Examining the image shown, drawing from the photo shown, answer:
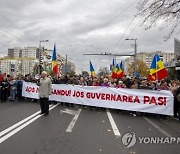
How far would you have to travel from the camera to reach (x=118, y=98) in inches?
527

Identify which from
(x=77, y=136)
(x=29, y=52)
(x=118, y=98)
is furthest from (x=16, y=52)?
(x=77, y=136)

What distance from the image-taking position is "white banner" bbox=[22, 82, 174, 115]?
11969 mm

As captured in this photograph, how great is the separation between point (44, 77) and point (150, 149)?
666cm

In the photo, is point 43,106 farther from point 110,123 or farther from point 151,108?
point 151,108

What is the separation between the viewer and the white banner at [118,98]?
471 inches

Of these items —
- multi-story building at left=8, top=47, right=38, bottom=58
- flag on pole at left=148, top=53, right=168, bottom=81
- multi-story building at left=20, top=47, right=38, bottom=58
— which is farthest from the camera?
multi-story building at left=8, top=47, right=38, bottom=58

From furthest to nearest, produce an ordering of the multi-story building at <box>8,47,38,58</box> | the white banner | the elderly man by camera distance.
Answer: the multi-story building at <box>8,47,38,58</box> → the white banner → the elderly man

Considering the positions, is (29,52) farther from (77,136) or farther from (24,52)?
(77,136)

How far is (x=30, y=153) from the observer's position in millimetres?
5816

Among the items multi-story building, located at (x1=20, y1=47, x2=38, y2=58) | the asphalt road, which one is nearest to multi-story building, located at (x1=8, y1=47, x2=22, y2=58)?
multi-story building, located at (x1=20, y1=47, x2=38, y2=58)

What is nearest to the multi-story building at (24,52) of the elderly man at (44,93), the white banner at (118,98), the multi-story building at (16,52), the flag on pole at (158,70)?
the multi-story building at (16,52)

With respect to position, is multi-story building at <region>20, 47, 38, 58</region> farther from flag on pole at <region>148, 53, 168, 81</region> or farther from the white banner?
flag on pole at <region>148, 53, 168, 81</region>

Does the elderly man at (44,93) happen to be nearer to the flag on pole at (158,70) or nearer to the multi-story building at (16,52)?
the flag on pole at (158,70)

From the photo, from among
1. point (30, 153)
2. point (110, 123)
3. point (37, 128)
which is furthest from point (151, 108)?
point (30, 153)
